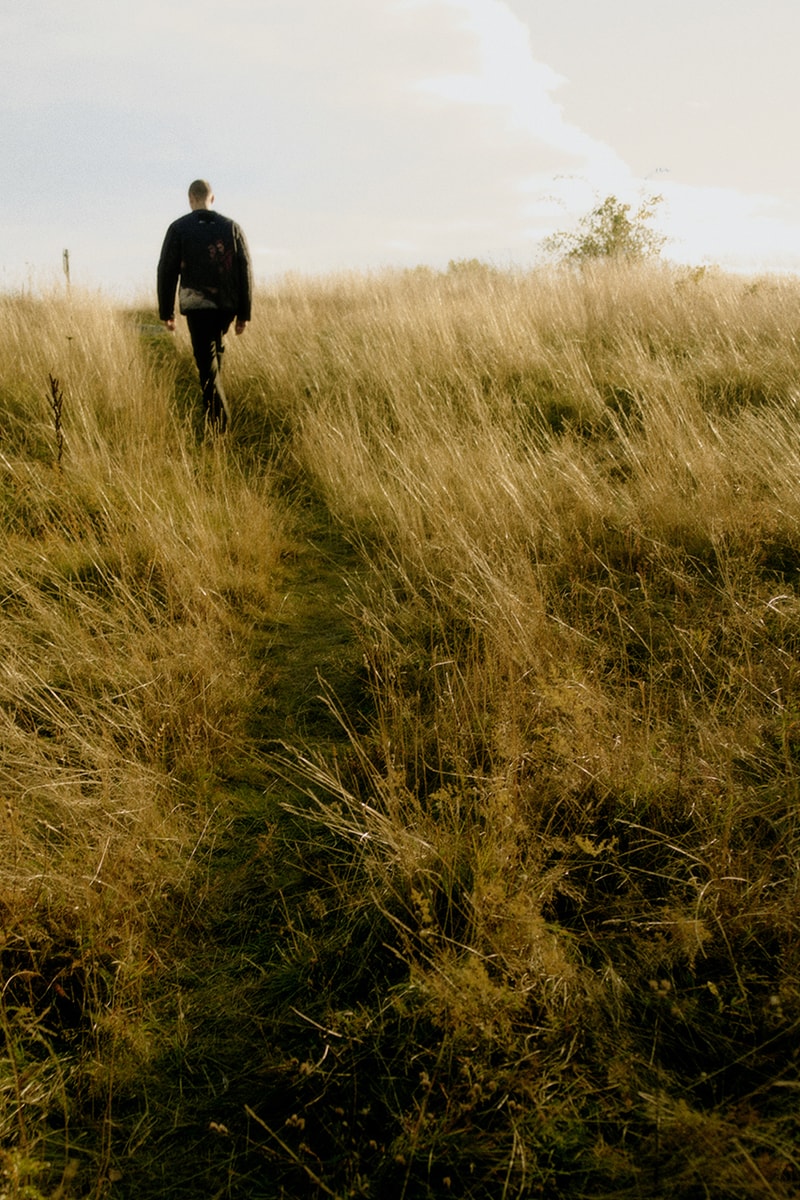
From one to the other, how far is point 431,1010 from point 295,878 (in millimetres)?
720

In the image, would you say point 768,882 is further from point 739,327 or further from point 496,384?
point 739,327

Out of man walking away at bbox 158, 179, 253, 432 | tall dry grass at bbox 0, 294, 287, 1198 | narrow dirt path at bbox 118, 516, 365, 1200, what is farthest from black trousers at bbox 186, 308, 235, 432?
narrow dirt path at bbox 118, 516, 365, 1200

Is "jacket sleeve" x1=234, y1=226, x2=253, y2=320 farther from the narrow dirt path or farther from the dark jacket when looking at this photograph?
the narrow dirt path

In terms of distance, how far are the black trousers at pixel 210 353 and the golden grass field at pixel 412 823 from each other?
4.98 feet

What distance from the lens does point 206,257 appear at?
655 cm

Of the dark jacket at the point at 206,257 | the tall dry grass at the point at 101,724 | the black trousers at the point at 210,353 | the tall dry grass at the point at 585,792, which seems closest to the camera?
the tall dry grass at the point at 585,792

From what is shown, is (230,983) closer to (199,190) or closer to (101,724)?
(101,724)

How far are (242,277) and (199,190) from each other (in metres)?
0.78

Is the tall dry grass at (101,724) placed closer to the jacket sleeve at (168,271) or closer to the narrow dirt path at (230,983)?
the narrow dirt path at (230,983)

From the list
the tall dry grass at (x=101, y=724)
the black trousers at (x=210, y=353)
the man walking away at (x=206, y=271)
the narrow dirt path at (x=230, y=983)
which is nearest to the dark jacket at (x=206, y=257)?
the man walking away at (x=206, y=271)

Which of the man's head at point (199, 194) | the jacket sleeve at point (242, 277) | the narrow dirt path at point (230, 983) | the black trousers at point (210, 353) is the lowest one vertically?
the narrow dirt path at point (230, 983)

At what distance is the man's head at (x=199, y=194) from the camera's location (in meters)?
6.58

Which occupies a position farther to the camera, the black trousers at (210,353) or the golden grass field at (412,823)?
the black trousers at (210,353)

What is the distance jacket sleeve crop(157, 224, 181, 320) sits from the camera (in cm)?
657
